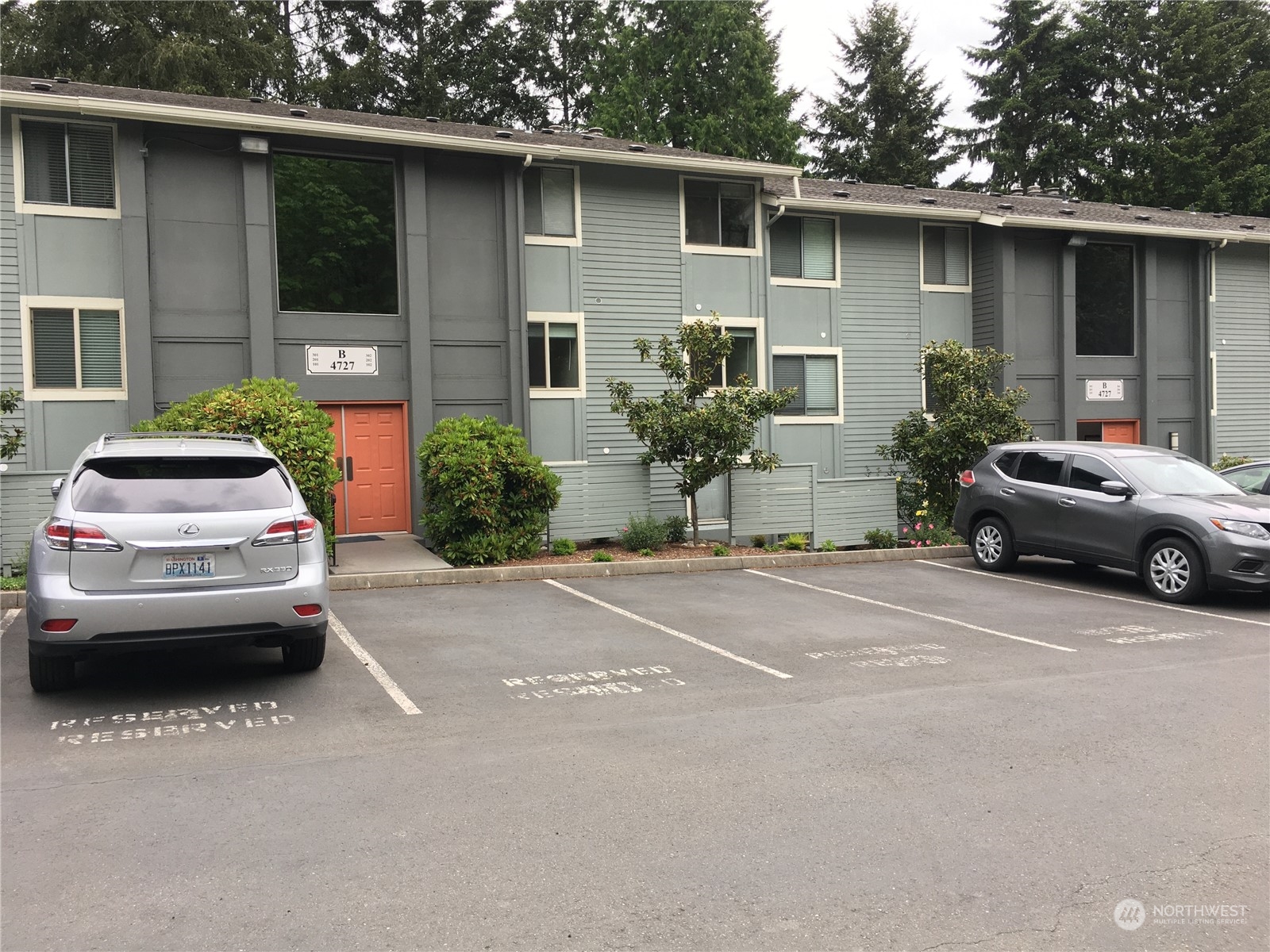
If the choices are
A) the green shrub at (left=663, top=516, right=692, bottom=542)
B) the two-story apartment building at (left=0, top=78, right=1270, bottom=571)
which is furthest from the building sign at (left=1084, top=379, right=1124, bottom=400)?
the green shrub at (left=663, top=516, right=692, bottom=542)

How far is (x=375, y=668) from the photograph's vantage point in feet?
25.4

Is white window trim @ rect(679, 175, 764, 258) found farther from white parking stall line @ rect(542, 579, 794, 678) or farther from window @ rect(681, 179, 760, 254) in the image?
white parking stall line @ rect(542, 579, 794, 678)

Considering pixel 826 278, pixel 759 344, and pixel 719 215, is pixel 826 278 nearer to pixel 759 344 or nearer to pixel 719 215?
pixel 759 344

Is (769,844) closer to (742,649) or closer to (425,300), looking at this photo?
(742,649)

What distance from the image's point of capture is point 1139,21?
1501 inches

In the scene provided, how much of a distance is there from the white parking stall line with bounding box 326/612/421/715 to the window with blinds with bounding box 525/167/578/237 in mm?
9680

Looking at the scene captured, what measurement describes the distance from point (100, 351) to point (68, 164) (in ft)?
9.12

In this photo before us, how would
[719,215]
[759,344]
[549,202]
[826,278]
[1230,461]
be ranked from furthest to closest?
[1230,461] → [826,278] → [759,344] → [719,215] → [549,202]

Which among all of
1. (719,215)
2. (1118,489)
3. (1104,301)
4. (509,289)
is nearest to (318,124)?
(509,289)

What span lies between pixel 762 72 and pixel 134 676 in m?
32.3

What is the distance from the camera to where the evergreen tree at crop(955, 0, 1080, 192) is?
126 feet

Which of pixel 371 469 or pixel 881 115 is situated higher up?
pixel 881 115

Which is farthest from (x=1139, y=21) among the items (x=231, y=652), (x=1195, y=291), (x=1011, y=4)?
(x=231, y=652)

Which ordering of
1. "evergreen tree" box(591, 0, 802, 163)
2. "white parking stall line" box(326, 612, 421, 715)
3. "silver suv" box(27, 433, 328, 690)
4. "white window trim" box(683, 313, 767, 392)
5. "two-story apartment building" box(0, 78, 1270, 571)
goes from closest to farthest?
"silver suv" box(27, 433, 328, 690), "white parking stall line" box(326, 612, 421, 715), "two-story apartment building" box(0, 78, 1270, 571), "white window trim" box(683, 313, 767, 392), "evergreen tree" box(591, 0, 802, 163)
